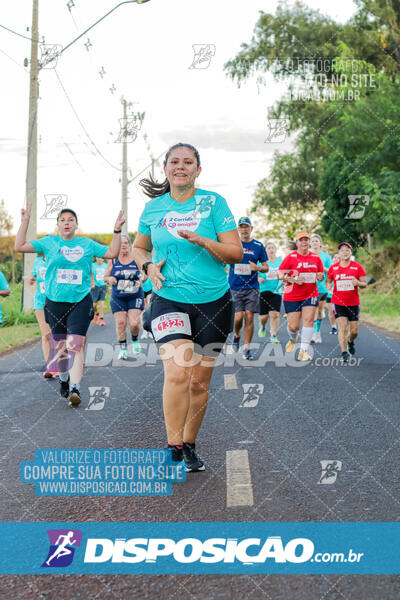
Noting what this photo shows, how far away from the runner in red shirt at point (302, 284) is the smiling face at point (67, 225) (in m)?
Answer: 4.66

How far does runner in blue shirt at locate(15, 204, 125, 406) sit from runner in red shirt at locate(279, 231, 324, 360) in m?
4.52

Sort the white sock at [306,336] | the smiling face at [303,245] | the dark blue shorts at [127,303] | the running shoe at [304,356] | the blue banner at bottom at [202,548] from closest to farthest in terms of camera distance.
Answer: the blue banner at bottom at [202,548]
the running shoe at [304,356]
the white sock at [306,336]
the dark blue shorts at [127,303]
the smiling face at [303,245]

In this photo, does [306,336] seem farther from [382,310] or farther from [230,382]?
[382,310]

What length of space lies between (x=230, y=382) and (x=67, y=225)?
280 cm

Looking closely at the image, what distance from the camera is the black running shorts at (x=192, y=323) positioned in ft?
15.9

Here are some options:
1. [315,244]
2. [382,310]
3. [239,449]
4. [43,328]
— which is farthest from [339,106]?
[239,449]

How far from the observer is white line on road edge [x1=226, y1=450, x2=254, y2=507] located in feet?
14.0

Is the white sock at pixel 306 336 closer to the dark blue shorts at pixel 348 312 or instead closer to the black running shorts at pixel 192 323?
the dark blue shorts at pixel 348 312

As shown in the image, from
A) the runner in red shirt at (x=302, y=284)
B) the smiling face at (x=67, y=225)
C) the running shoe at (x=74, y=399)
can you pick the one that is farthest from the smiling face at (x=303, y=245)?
the running shoe at (x=74, y=399)

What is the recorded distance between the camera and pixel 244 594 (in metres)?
3.09

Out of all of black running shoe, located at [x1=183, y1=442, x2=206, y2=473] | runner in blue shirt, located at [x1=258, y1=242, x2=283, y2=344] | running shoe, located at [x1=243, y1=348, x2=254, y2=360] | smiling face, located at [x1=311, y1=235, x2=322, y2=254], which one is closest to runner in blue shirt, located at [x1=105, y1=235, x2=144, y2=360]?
running shoe, located at [x1=243, y1=348, x2=254, y2=360]

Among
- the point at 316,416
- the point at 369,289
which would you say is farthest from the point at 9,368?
the point at 369,289

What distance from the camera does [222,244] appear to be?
4.82 metres

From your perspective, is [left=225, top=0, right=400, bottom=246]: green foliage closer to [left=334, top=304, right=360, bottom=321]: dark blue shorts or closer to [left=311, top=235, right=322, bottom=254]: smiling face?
[left=311, top=235, right=322, bottom=254]: smiling face
